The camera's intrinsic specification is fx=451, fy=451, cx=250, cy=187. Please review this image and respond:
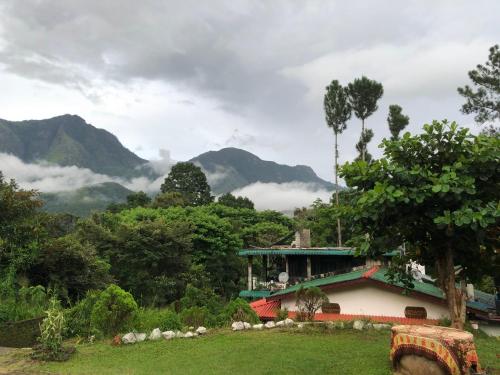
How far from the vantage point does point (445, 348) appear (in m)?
6.48

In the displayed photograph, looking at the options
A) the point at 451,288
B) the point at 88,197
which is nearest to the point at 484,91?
the point at 451,288

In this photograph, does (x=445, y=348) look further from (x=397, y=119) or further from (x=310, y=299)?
(x=397, y=119)

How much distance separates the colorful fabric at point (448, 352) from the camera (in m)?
6.42

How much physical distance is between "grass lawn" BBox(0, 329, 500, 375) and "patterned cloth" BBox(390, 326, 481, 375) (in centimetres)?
103

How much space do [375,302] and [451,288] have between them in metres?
9.30

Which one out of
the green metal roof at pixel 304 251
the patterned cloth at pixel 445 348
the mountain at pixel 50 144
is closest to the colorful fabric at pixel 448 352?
the patterned cloth at pixel 445 348

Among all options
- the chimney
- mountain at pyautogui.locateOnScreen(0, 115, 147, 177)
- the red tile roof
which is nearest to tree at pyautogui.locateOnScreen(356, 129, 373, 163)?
the chimney

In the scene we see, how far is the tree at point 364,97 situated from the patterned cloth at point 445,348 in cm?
2875

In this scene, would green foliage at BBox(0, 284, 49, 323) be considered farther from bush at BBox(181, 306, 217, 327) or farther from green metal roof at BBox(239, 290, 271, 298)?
green metal roof at BBox(239, 290, 271, 298)

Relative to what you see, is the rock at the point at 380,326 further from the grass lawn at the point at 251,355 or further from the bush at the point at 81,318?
the bush at the point at 81,318

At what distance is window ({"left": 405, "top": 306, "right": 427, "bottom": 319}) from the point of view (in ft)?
50.9

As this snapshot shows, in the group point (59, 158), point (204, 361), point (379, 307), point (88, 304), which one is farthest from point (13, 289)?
point (59, 158)

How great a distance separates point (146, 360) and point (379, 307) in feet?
31.9

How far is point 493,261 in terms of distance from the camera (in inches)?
310
